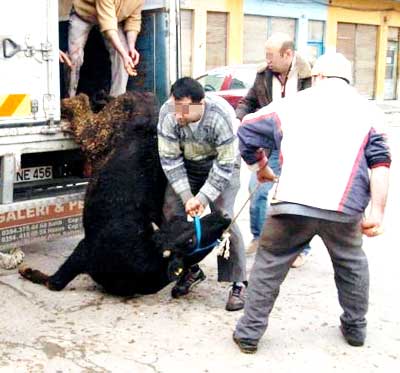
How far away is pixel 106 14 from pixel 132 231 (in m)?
1.87

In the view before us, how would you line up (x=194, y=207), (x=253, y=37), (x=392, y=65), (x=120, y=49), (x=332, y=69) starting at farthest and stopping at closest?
(x=392, y=65), (x=253, y=37), (x=120, y=49), (x=194, y=207), (x=332, y=69)

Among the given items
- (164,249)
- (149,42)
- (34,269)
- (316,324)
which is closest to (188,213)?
(164,249)

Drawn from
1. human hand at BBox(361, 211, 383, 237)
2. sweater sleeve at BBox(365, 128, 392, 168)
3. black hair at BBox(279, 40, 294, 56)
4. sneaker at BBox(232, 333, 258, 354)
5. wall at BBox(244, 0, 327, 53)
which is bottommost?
sneaker at BBox(232, 333, 258, 354)

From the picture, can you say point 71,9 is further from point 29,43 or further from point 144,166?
point 144,166

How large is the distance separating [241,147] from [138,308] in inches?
53.5

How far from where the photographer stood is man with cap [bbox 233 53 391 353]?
12.8ft

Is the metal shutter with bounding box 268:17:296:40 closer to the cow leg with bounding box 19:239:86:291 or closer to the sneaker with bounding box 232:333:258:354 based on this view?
the cow leg with bounding box 19:239:86:291

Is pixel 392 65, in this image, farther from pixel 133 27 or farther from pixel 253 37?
pixel 133 27

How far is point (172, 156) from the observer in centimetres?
475

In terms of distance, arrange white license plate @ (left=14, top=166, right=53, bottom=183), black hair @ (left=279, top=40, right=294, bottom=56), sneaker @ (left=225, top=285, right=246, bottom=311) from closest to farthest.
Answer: sneaker @ (left=225, top=285, right=246, bottom=311) → black hair @ (left=279, top=40, right=294, bottom=56) → white license plate @ (left=14, top=166, right=53, bottom=183)

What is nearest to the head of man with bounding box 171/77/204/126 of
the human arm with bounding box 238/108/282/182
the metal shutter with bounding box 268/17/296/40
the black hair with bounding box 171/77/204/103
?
the black hair with bounding box 171/77/204/103

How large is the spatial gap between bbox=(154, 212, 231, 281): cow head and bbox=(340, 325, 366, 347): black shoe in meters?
1.00

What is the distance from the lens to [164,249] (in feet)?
15.5

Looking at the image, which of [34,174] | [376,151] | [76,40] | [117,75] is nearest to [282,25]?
[117,75]
